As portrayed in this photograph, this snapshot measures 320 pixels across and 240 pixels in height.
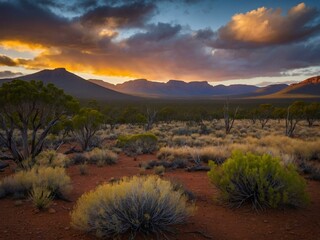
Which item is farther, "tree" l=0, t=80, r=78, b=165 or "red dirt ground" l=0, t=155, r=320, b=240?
"tree" l=0, t=80, r=78, b=165

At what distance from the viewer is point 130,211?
15.8 ft

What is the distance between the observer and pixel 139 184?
526 cm

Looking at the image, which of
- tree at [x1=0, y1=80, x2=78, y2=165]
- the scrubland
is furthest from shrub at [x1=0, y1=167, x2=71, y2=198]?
tree at [x1=0, y1=80, x2=78, y2=165]

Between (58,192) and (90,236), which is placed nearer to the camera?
(90,236)

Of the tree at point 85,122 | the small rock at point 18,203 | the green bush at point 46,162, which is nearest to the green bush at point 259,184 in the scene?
the small rock at point 18,203

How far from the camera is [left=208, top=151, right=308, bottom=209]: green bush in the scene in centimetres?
607

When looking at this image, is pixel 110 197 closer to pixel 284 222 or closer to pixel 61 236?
pixel 61 236

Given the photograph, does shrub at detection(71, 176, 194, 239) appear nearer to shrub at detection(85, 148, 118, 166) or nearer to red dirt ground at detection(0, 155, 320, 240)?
red dirt ground at detection(0, 155, 320, 240)

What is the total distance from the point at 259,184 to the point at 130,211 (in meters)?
3.22

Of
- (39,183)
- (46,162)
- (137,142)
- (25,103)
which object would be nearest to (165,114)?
(137,142)

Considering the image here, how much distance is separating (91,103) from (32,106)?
82.1ft

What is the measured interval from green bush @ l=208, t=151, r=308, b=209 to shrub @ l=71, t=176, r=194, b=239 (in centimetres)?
185

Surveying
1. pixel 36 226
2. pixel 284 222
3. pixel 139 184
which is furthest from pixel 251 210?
pixel 36 226

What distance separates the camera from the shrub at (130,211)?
15.2 feet
